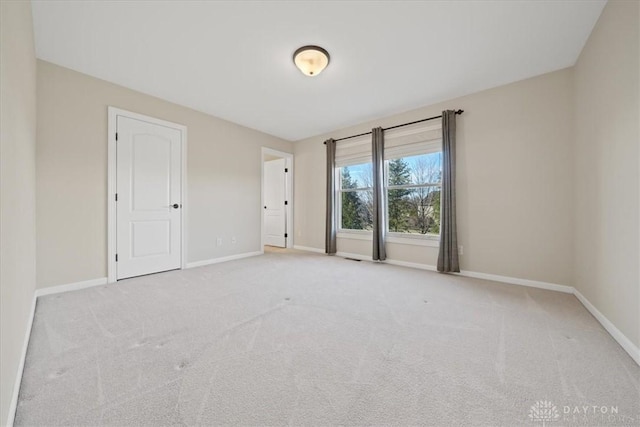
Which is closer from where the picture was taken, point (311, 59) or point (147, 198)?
point (311, 59)

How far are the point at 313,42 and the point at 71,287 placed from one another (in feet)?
12.1

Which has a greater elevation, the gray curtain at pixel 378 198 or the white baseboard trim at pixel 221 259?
the gray curtain at pixel 378 198

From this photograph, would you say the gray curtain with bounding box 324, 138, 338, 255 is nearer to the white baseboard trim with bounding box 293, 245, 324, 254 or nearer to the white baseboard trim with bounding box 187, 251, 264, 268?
the white baseboard trim with bounding box 293, 245, 324, 254

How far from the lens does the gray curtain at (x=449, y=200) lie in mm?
3576

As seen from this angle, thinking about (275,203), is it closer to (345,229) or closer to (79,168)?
(345,229)

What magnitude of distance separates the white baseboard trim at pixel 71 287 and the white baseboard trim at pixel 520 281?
462 cm

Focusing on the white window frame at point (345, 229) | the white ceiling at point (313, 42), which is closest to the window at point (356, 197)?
the white window frame at point (345, 229)

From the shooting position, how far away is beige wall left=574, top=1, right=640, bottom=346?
1.70m

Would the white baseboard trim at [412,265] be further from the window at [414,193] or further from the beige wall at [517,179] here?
the window at [414,193]

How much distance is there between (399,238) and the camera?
14.0 ft

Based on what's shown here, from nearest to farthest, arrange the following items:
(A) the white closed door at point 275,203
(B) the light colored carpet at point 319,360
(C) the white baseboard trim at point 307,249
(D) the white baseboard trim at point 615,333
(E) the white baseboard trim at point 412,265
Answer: (B) the light colored carpet at point 319,360
(D) the white baseboard trim at point 615,333
(E) the white baseboard trim at point 412,265
(C) the white baseboard trim at point 307,249
(A) the white closed door at point 275,203

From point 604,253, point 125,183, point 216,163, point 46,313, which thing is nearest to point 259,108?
point 216,163

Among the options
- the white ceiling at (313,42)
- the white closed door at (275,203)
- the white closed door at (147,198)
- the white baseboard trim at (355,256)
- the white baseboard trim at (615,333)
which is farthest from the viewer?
the white closed door at (275,203)

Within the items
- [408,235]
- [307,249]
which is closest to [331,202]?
[307,249]
